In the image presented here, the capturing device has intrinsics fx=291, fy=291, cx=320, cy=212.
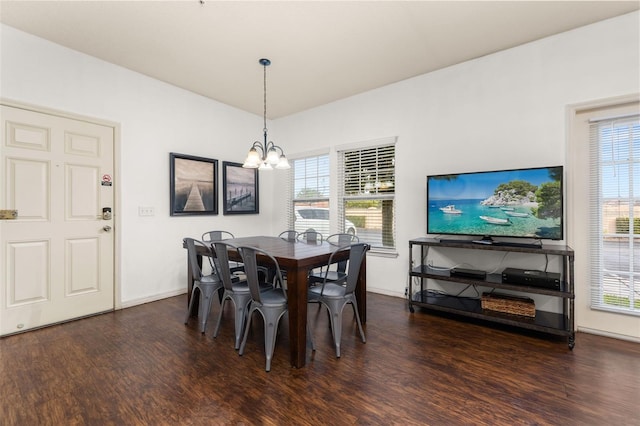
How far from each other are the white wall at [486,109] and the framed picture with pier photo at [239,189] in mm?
1624

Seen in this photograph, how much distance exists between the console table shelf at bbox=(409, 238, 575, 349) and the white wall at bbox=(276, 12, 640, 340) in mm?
478

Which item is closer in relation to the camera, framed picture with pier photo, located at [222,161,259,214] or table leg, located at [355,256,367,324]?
table leg, located at [355,256,367,324]

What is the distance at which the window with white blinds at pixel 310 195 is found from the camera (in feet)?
15.9

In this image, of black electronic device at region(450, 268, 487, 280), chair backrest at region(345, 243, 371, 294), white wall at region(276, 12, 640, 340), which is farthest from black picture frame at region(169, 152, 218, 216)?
black electronic device at region(450, 268, 487, 280)

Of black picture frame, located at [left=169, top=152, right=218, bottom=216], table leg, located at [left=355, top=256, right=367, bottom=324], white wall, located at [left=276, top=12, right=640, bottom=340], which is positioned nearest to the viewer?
white wall, located at [left=276, top=12, right=640, bottom=340]

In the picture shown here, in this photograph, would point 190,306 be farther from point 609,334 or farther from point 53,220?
point 609,334

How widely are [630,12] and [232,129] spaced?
15.7 feet

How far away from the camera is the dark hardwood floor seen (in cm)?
168

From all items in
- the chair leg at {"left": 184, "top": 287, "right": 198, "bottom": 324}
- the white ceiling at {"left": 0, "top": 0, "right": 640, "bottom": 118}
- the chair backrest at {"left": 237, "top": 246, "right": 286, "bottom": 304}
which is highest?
the white ceiling at {"left": 0, "top": 0, "right": 640, "bottom": 118}

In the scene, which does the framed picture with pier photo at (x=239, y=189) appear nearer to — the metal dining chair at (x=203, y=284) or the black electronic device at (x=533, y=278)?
the metal dining chair at (x=203, y=284)

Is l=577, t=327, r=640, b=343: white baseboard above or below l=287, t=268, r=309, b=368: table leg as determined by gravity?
below

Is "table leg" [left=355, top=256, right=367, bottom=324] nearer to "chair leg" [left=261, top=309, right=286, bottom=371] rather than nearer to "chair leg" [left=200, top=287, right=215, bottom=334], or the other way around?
"chair leg" [left=261, top=309, right=286, bottom=371]

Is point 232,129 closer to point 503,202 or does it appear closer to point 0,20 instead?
point 0,20

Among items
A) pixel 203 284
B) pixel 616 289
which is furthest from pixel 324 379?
pixel 616 289
